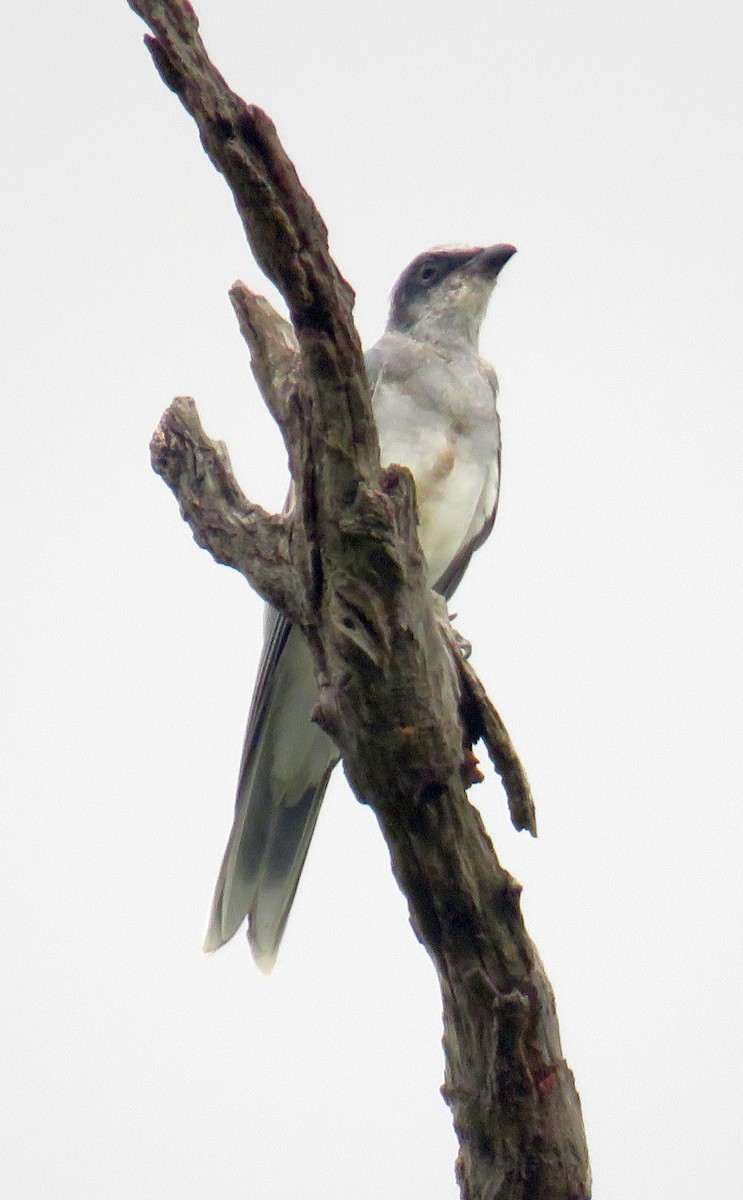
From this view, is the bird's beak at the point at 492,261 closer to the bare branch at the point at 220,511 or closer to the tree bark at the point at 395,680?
the bare branch at the point at 220,511

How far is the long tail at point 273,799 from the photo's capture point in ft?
19.7

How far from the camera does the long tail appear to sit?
6.02 m

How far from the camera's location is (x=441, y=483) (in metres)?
6.21

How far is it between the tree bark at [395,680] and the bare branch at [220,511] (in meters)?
0.01

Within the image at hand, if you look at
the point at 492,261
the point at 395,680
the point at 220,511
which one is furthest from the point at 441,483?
the point at 395,680

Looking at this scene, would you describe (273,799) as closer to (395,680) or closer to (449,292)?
(395,680)

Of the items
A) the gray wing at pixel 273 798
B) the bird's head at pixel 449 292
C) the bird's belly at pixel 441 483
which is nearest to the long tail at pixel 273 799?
the gray wing at pixel 273 798

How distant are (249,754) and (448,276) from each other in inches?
104

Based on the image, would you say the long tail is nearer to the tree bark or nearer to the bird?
the bird

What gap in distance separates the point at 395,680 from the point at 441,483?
2.50m

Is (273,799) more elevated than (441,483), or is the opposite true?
(441,483)

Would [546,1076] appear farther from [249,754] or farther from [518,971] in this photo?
[249,754]

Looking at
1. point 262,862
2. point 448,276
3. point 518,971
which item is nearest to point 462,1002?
point 518,971

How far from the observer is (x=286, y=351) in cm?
441
